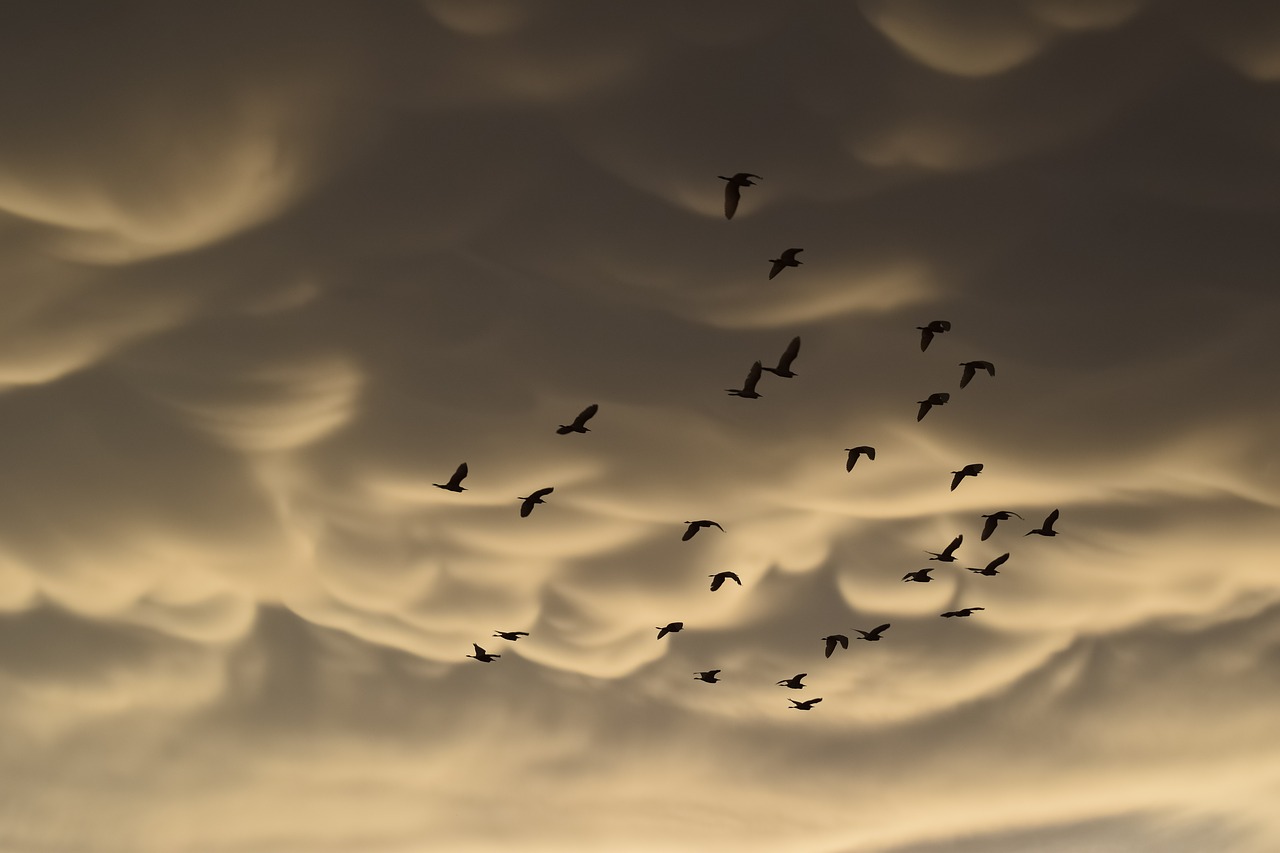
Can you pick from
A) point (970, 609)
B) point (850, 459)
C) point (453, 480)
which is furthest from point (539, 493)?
point (970, 609)

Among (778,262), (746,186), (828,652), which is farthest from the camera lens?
(828,652)

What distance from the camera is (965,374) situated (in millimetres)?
58562

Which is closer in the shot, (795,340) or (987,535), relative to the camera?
(795,340)

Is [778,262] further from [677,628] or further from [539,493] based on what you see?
[677,628]

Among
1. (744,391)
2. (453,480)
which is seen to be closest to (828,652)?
(744,391)

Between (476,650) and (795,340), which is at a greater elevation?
(795,340)

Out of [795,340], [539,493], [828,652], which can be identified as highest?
[795,340]

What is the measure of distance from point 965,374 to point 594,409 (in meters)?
16.8

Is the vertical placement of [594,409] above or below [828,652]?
above

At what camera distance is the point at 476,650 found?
7062cm

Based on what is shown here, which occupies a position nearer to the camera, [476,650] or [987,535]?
[987,535]

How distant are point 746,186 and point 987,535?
2233 cm

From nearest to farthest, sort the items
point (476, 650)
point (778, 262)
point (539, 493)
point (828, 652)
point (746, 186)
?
point (746, 186) → point (778, 262) → point (539, 493) → point (828, 652) → point (476, 650)

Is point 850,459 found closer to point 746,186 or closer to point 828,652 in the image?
point 828,652
